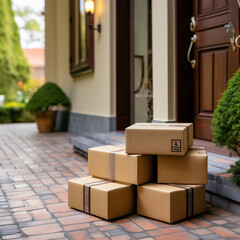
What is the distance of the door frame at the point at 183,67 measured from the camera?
Result: 4.39 meters

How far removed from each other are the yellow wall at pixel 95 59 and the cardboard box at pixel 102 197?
3.16 meters

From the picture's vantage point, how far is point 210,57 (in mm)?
4117

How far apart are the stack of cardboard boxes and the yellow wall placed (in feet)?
10.6

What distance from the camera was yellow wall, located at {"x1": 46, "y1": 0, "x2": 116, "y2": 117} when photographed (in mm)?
5797

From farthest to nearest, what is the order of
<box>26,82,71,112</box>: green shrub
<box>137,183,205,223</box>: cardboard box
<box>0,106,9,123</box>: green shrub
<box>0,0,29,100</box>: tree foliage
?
<box>0,0,29,100</box>: tree foliage
<box>0,106,9,123</box>: green shrub
<box>26,82,71,112</box>: green shrub
<box>137,183,205,223</box>: cardboard box

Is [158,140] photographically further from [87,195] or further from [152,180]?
[87,195]

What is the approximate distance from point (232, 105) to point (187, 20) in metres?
2.28

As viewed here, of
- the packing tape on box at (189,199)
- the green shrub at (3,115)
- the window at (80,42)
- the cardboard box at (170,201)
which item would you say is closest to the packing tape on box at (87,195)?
the cardboard box at (170,201)

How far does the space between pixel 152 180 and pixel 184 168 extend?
0.26m

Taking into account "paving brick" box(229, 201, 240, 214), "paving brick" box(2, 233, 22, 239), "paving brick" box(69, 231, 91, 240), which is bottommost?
"paving brick" box(69, 231, 91, 240)

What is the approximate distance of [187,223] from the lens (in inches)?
97.3

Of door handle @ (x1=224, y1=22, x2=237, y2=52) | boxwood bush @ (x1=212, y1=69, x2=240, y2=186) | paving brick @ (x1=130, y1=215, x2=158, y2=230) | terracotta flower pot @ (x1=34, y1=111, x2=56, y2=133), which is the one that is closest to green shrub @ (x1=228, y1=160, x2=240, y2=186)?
boxwood bush @ (x1=212, y1=69, x2=240, y2=186)

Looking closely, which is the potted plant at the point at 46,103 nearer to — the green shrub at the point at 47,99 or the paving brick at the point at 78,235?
the green shrub at the point at 47,99

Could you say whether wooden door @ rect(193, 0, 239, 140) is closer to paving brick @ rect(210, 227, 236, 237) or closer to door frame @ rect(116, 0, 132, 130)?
door frame @ rect(116, 0, 132, 130)
